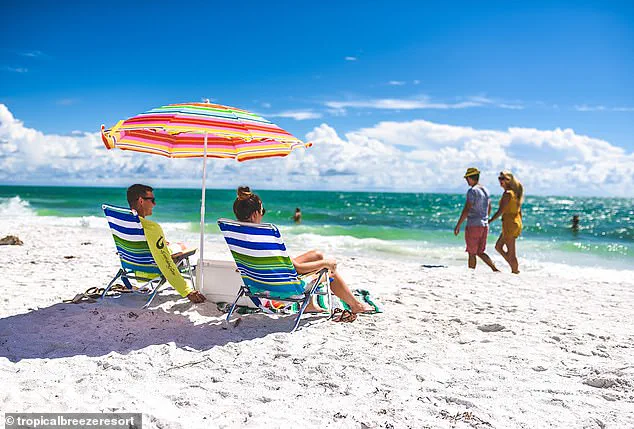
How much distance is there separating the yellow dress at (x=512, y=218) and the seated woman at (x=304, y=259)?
415 cm

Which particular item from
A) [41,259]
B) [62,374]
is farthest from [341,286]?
[41,259]

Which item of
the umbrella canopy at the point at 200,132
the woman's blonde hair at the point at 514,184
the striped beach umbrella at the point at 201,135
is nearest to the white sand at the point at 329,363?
the striped beach umbrella at the point at 201,135

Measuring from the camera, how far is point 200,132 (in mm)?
4371

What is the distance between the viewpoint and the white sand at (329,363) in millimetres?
2922

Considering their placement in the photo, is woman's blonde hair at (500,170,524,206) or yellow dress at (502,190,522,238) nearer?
woman's blonde hair at (500,170,524,206)

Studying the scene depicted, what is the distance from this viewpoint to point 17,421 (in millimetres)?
2689

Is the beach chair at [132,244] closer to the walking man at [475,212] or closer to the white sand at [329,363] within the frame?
the white sand at [329,363]

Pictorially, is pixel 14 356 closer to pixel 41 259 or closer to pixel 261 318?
pixel 261 318

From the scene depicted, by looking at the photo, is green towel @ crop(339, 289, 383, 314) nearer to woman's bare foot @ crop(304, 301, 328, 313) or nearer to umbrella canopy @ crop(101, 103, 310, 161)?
woman's bare foot @ crop(304, 301, 328, 313)

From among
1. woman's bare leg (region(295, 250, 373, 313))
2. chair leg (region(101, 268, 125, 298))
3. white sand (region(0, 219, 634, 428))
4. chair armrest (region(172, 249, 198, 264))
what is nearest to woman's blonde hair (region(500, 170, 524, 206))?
white sand (region(0, 219, 634, 428))

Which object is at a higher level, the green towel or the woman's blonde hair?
the woman's blonde hair

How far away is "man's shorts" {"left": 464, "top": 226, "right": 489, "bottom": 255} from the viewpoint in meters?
7.93

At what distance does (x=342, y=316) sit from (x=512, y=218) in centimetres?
452

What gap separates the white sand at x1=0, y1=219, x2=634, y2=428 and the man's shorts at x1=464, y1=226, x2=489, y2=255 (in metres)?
A: 2.04
